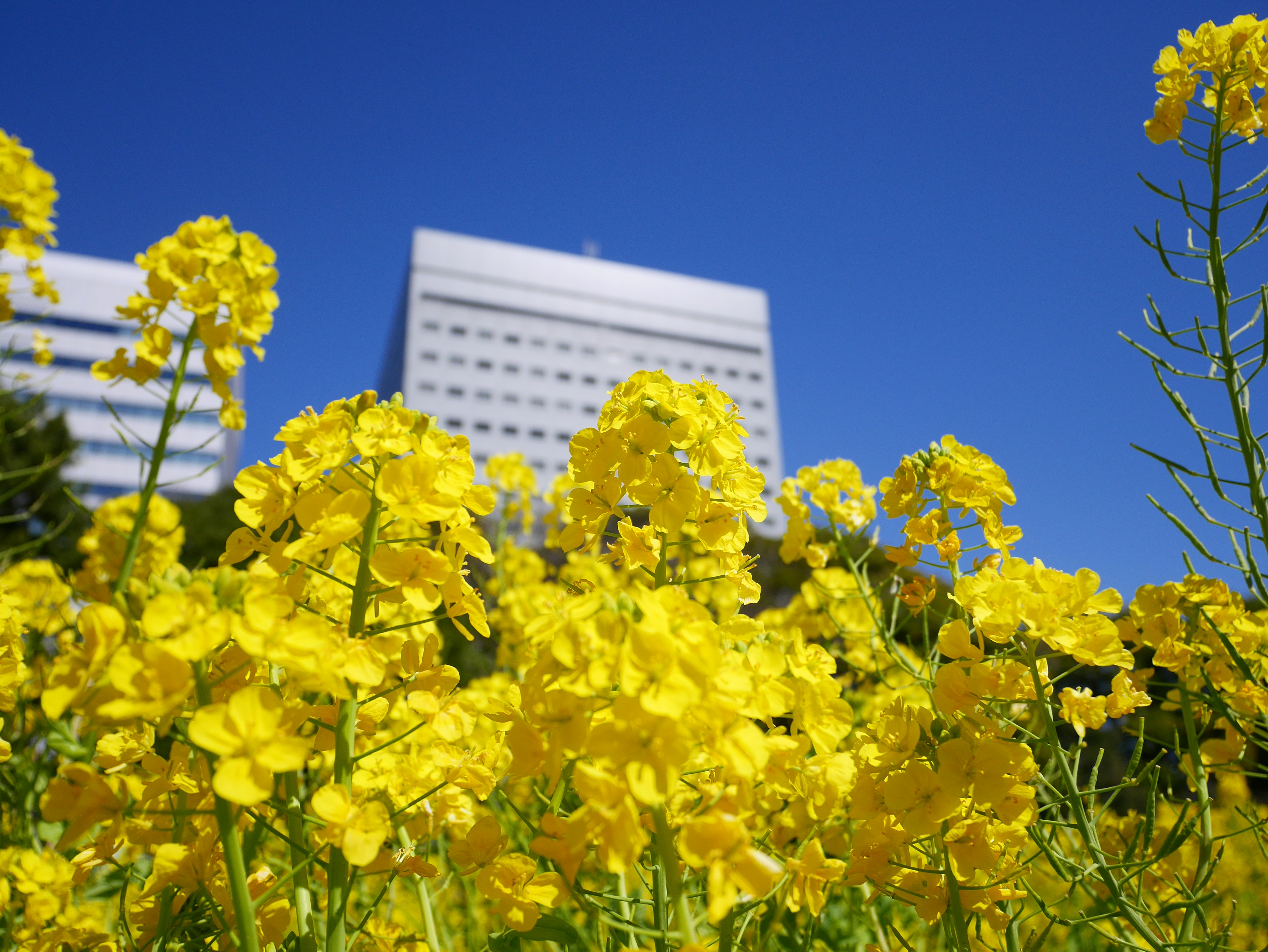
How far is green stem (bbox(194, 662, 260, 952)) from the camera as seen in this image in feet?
2.84

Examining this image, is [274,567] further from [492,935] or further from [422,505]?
[492,935]

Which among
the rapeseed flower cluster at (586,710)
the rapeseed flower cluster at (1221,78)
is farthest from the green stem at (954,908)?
the rapeseed flower cluster at (1221,78)

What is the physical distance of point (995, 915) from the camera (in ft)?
4.20

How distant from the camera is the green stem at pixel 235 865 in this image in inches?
34.1

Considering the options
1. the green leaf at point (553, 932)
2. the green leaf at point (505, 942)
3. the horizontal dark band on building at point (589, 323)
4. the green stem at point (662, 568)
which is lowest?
the green leaf at point (505, 942)

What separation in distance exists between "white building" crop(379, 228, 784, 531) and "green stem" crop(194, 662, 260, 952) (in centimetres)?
4633

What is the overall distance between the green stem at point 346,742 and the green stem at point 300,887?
0.06 meters

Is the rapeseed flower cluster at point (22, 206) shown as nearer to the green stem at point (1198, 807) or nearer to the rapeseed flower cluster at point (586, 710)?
the rapeseed flower cluster at point (586, 710)

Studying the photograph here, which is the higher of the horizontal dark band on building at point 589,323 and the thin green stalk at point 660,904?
the horizontal dark band on building at point 589,323

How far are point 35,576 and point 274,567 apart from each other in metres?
4.41

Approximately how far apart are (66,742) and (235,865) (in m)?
1.45

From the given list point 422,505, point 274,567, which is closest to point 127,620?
point 274,567

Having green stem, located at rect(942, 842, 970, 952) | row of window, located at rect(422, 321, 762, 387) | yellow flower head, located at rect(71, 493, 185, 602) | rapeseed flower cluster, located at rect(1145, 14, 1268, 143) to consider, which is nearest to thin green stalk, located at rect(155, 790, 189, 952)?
green stem, located at rect(942, 842, 970, 952)

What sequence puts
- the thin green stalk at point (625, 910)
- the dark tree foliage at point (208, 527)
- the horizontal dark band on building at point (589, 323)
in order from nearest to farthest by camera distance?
the thin green stalk at point (625, 910)
the dark tree foliage at point (208, 527)
the horizontal dark band on building at point (589, 323)
